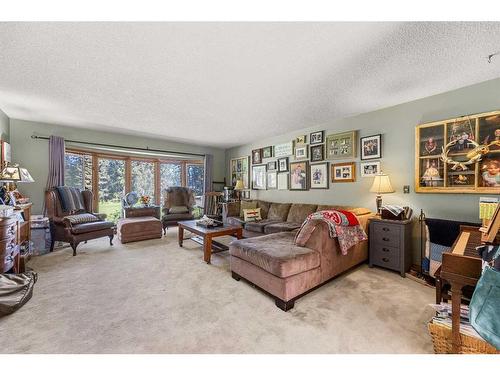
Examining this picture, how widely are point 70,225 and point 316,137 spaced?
4.64 m

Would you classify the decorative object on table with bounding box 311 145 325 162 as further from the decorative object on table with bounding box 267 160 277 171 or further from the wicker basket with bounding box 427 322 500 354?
the wicker basket with bounding box 427 322 500 354

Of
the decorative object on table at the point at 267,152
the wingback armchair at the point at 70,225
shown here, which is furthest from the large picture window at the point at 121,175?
the decorative object on table at the point at 267,152

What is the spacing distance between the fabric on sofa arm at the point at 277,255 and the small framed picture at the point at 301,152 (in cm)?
234

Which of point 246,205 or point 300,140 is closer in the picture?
point 300,140

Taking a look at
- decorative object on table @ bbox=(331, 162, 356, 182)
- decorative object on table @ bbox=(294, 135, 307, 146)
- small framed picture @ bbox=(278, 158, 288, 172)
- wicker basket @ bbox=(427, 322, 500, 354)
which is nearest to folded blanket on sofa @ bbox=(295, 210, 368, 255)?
wicker basket @ bbox=(427, 322, 500, 354)

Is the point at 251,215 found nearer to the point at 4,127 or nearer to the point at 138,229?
the point at 138,229

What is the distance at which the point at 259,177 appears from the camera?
5.46 meters

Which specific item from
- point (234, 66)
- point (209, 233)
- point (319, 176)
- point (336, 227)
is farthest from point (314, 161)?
point (234, 66)

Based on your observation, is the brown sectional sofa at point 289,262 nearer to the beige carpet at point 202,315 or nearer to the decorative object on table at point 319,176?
the beige carpet at point 202,315

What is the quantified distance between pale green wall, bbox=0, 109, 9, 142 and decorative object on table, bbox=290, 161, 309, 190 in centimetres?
522

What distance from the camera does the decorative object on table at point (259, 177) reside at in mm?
5332

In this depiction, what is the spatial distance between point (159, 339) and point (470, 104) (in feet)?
13.2
